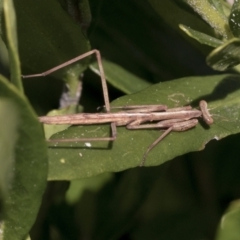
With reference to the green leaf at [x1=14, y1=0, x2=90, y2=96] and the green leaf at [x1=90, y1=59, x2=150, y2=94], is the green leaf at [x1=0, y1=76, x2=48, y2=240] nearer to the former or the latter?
the green leaf at [x1=14, y1=0, x2=90, y2=96]

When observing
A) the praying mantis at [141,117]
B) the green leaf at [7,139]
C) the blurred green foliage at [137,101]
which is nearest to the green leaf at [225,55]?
the blurred green foliage at [137,101]

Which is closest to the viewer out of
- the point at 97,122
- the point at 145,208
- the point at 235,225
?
the point at 235,225

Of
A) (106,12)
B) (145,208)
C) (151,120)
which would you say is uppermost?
(106,12)

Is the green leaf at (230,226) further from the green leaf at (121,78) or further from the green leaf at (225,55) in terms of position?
the green leaf at (121,78)

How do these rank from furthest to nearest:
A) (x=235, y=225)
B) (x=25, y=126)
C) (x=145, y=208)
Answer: (x=145, y=208)
(x=235, y=225)
(x=25, y=126)

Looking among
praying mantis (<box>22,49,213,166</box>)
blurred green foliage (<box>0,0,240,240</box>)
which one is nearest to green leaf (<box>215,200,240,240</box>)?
blurred green foliage (<box>0,0,240,240</box>)

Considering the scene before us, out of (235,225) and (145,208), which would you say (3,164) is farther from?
(145,208)

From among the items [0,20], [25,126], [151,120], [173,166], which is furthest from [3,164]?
[173,166]
